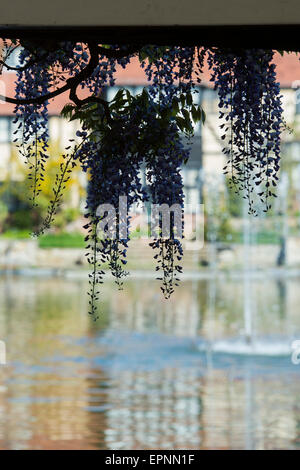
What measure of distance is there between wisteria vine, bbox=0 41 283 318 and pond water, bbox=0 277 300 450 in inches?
127

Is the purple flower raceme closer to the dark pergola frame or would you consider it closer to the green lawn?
the dark pergola frame

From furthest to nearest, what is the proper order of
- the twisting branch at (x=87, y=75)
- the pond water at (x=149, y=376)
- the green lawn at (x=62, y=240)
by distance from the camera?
the green lawn at (x=62, y=240), the pond water at (x=149, y=376), the twisting branch at (x=87, y=75)

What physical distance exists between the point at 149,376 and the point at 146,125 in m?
5.96

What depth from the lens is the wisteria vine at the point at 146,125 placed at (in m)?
1.70

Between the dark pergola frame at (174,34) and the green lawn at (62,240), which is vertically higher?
the green lawn at (62,240)

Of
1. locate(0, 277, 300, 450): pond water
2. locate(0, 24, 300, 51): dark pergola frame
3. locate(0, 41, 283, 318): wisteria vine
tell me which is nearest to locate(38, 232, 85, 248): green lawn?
locate(0, 277, 300, 450): pond water

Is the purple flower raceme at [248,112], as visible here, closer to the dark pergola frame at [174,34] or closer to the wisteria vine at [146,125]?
the wisteria vine at [146,125]

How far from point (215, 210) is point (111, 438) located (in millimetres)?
16644

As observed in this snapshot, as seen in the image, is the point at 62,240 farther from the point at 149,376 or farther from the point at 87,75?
the point at 87,75

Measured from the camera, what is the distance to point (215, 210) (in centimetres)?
2155

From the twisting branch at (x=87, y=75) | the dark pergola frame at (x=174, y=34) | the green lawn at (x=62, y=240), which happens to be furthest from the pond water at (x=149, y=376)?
the green lawn at (x=62, y=240)

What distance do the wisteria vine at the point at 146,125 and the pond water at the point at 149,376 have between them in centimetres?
323

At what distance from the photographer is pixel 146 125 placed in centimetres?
170

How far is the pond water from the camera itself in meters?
5.19
